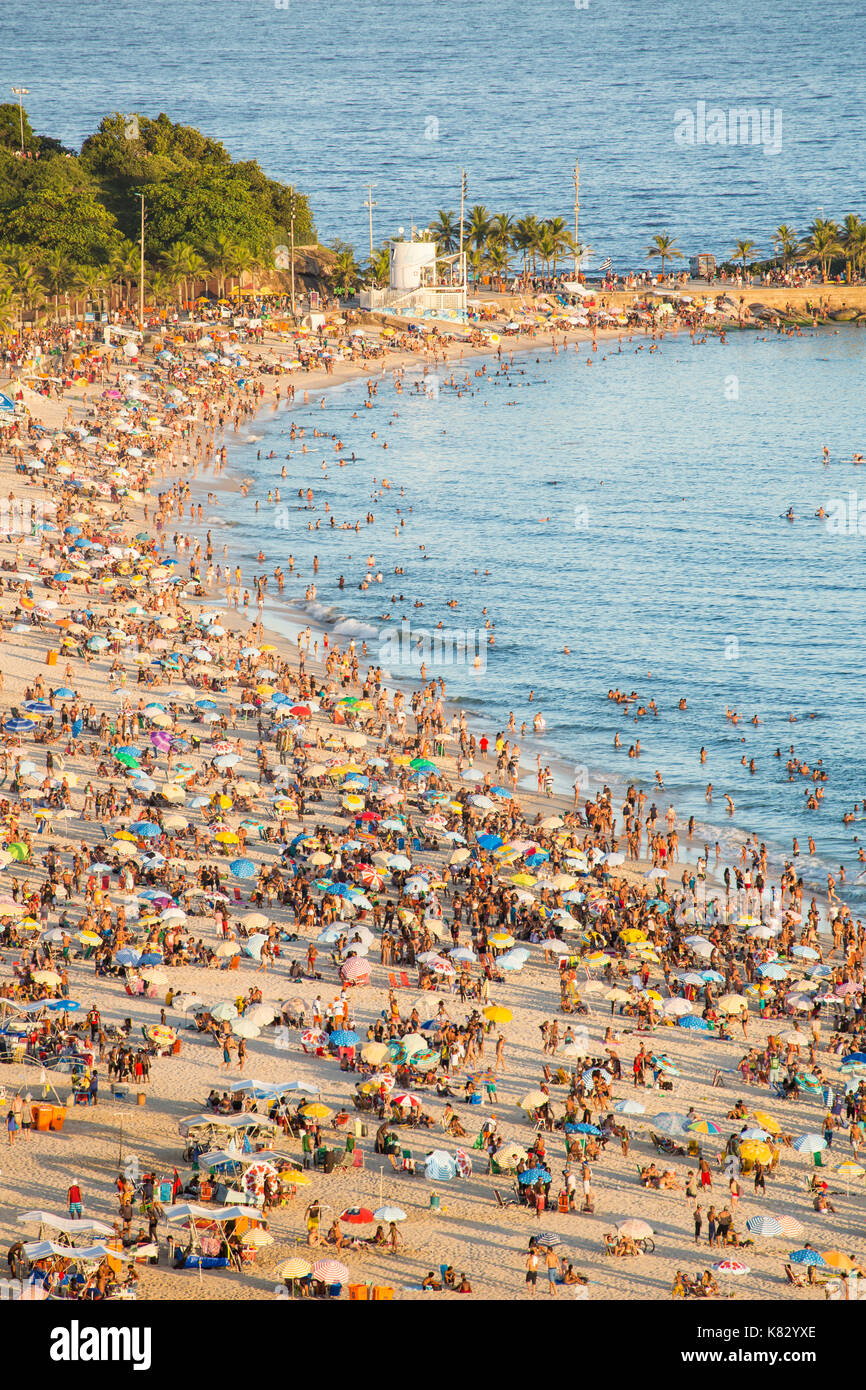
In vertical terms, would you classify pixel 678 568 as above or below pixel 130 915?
above

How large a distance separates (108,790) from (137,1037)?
12.5 meters

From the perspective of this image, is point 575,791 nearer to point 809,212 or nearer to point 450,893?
point 450,893

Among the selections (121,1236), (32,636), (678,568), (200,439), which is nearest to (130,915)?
(121,1236)

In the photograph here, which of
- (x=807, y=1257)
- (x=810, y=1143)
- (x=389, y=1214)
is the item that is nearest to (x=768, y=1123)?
(x=810, y=1143)

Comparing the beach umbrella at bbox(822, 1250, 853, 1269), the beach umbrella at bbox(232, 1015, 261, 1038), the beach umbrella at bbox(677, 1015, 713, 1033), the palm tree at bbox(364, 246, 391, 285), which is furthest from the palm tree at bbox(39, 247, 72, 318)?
the beach umbrella at bbox(822, 1250, 853, 1269)

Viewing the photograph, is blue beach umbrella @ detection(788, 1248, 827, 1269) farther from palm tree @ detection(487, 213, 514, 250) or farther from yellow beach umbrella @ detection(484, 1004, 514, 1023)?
palm tree @ detection(487, 213, 514, 250)

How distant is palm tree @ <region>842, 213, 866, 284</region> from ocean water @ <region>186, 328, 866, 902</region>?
11151 millimetres

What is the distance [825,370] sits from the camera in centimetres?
11719

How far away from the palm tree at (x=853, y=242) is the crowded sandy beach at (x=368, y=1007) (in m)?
85.2

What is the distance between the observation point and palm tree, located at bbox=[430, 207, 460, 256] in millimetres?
127581

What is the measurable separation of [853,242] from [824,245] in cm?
235

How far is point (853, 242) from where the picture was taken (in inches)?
5064

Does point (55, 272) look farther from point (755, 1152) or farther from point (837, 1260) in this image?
point (837, 1260)

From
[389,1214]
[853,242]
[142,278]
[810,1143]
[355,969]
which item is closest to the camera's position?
[389,1214]
